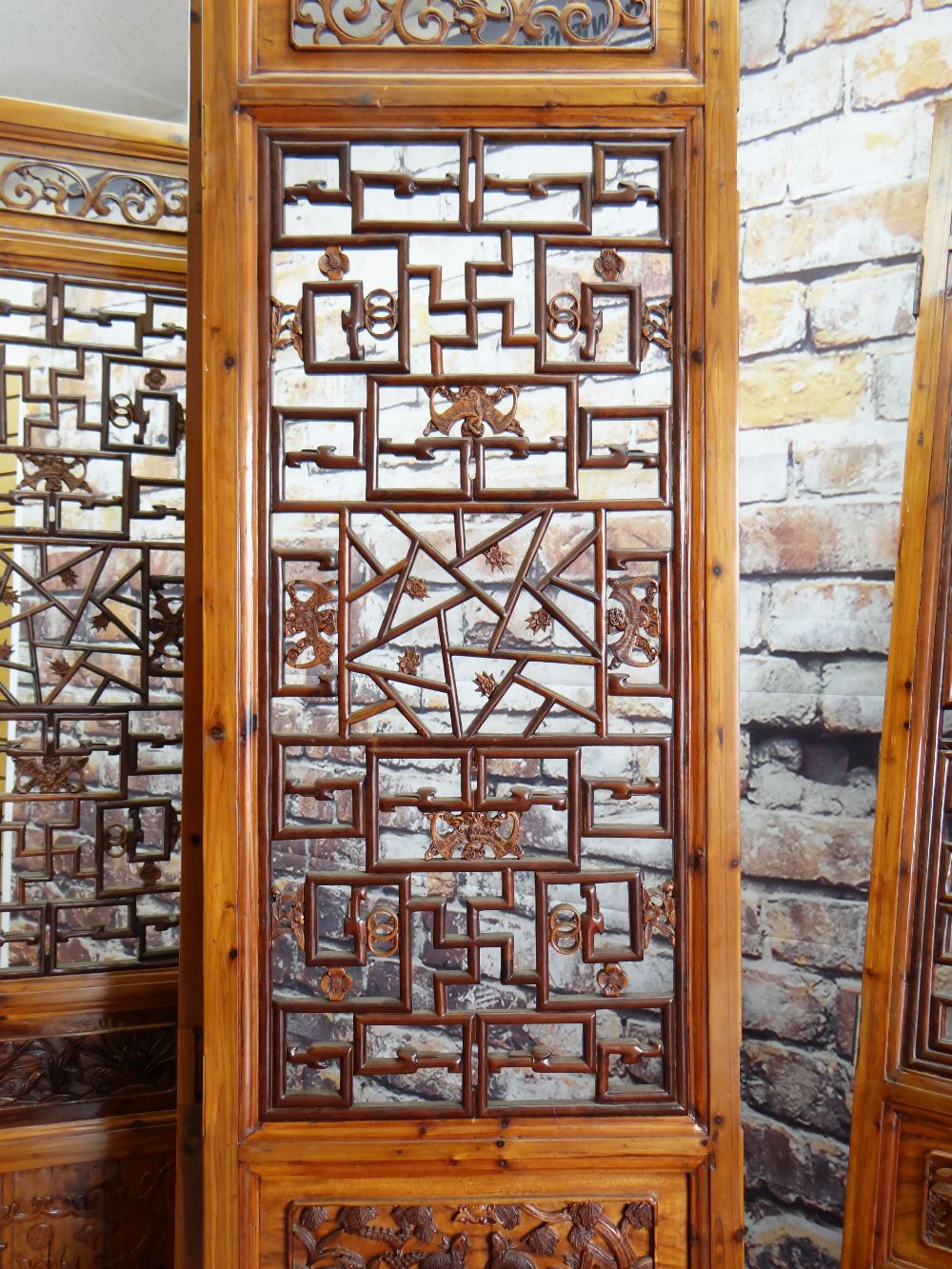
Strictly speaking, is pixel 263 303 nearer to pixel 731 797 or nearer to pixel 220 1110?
pixel 731 797

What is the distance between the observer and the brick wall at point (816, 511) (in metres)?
1.48

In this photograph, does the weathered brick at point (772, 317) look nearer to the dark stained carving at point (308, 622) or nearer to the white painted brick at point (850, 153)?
the white painted brick at point (850, 153)

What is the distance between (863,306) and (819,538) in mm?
329

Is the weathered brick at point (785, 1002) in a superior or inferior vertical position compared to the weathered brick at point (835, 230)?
inferior

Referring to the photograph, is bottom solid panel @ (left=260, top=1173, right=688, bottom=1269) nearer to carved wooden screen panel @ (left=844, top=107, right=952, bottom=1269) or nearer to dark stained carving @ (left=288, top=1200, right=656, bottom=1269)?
dark stained carving @ (left=288, top=1200, right=656, bottom=1269)

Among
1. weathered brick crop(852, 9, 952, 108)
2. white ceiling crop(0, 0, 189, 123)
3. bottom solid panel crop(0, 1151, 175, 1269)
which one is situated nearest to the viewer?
weathered brick crop(852, 9, 952, 108)

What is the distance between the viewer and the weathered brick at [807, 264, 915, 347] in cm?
147

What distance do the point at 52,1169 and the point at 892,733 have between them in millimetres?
1315

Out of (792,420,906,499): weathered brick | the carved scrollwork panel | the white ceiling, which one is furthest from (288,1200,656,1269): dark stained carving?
the white ceiling

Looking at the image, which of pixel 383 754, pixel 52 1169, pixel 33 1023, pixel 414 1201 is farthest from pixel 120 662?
pixel 414 1201

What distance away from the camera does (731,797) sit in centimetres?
119

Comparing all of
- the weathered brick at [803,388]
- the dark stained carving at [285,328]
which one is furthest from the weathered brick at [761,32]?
the dark stained carving at [285,328]

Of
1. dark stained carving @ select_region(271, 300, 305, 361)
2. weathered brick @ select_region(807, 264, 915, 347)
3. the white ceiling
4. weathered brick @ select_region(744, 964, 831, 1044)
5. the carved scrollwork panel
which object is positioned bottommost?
weathered brick @ select_region(744, 964, 831, 1044)

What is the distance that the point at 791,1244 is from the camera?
153 cm
